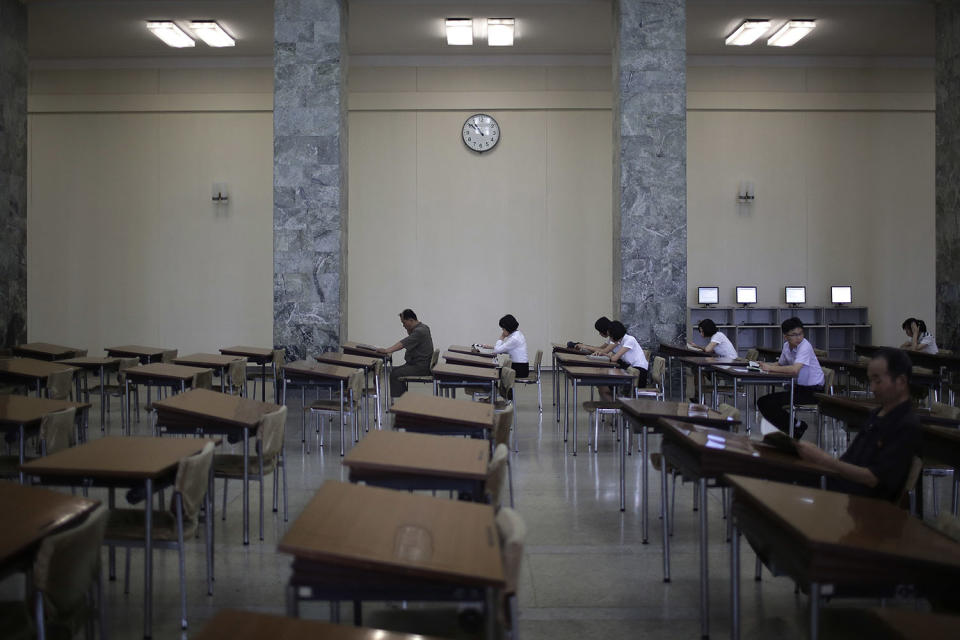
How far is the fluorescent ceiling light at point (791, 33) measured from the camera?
440 inches

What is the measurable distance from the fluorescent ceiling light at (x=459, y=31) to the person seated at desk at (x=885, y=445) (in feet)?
30.6

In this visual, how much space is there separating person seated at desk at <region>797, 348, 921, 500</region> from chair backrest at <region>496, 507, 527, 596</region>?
4.61 ft

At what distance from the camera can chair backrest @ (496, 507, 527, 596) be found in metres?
2.14

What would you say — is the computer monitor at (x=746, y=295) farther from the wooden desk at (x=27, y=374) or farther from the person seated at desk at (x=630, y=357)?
the wooden desk at (x=27, y=374)

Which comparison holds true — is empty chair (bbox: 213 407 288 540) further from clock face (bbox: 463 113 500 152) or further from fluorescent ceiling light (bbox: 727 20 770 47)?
fluorescent ceiling light (bbox: 727 20 770 47)

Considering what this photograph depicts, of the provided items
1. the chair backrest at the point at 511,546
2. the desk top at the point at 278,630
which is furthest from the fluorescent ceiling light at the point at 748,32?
the desk top at the point at 278,630

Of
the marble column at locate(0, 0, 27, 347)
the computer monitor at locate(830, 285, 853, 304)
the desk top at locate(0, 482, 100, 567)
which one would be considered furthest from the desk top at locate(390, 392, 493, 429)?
the computer monitor at locate(830, 285, 853, 304)

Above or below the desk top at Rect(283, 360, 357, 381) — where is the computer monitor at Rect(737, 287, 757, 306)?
above

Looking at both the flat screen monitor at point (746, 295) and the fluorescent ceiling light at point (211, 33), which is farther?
the flat screen monitor at point (746, 295)

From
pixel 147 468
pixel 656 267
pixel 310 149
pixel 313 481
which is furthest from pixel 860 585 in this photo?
pixel 310 149

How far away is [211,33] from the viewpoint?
37.8 ft

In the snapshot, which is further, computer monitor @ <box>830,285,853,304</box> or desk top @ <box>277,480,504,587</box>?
computer monitor @ <box>830,285,853,304</box>

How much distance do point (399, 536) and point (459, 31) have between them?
10.5 metres

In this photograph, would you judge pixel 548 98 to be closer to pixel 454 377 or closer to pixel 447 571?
pixel 454 377
